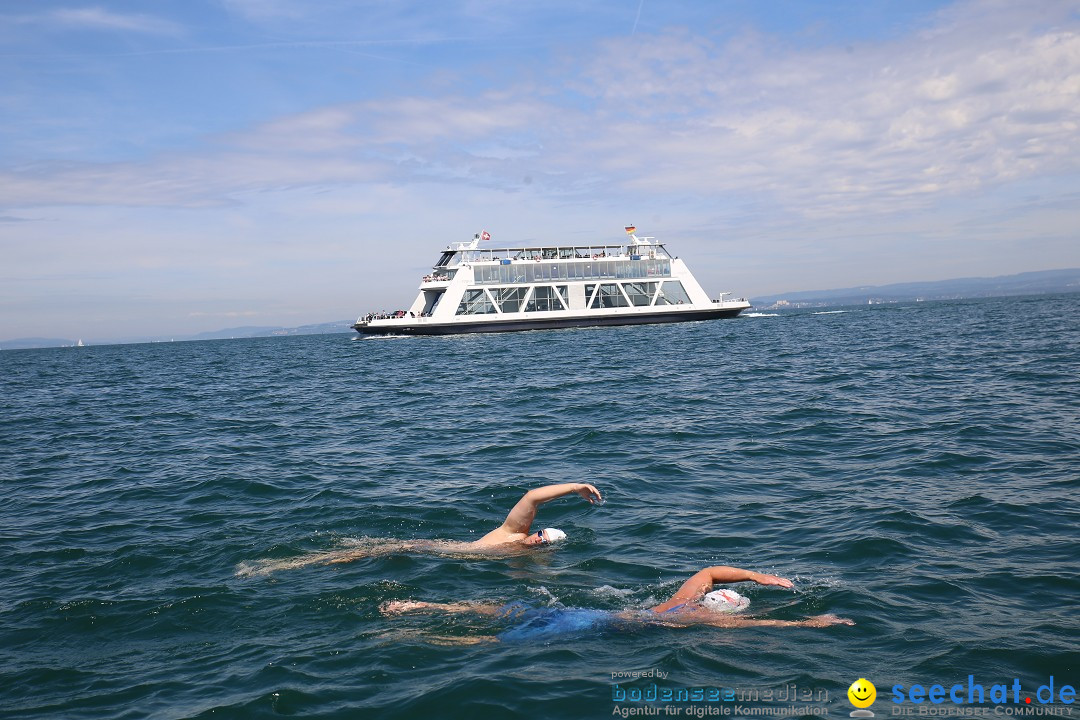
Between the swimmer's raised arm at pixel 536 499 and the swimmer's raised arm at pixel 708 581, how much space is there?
48.4 inches

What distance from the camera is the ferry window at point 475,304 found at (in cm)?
5394

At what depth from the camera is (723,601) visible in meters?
5.34

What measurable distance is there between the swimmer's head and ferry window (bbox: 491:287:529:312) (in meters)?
47.9

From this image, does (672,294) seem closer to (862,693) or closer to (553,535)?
(553,535)

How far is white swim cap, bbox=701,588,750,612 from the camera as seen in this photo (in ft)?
17.5

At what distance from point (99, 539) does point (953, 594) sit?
28.8 ft

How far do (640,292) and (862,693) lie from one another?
53261 mm

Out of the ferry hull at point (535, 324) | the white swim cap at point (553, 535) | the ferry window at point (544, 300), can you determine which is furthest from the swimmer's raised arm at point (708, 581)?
the ferry window at point (544, 300)

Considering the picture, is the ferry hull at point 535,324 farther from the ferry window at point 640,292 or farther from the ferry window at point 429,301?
the ferry window at point 429,301

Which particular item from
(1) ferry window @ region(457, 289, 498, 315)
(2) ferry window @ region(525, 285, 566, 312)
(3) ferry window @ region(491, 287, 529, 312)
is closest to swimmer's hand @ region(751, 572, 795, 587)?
(1) ferry window @ region(457, 289, 498, 315)

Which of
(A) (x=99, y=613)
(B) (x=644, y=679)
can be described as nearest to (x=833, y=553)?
(B) (x=644, y=679)

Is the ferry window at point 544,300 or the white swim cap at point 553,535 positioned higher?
the ferry window at point 544,300

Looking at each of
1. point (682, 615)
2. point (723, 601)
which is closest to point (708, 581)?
point (723, 601)

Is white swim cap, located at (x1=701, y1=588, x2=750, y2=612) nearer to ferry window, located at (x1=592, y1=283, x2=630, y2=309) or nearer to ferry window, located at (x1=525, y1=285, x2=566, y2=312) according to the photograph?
ferry window, located at (x1=525, y1=285, x2=566, y2=312)
